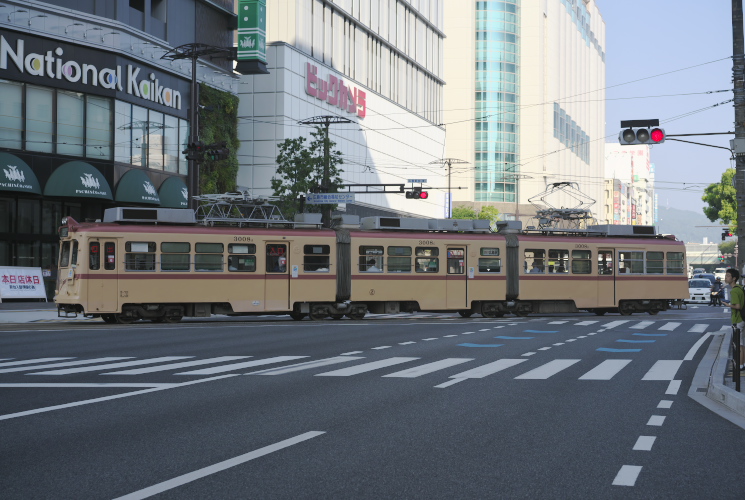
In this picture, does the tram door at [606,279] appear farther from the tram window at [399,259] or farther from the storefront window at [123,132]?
the storefront window at [123,132]

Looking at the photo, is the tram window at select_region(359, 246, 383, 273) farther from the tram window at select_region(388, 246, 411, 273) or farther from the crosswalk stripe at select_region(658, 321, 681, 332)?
the crosswalk stripe at select_region(658, 321, 681, 332)

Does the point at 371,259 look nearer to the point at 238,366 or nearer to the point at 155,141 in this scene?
the point at 238,366

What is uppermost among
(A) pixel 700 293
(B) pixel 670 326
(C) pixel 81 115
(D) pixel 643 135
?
(C) pixel 81 115

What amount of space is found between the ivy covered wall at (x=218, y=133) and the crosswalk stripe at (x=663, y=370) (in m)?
36.7

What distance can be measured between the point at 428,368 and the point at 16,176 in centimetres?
2731

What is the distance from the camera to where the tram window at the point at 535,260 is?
3403 cm

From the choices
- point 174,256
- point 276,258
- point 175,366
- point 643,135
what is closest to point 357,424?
point 175,366

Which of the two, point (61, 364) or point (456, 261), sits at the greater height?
point (456, 261)

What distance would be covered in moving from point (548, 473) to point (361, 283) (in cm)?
2428

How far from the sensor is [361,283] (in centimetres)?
3138

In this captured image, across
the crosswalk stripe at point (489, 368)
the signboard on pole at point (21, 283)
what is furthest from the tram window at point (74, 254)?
the crosswalk stripe at point (489, 368)

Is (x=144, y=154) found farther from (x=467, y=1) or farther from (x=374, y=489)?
(x=467, y=1)

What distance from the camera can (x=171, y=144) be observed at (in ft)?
154

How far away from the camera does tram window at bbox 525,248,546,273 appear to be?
34031 mm
